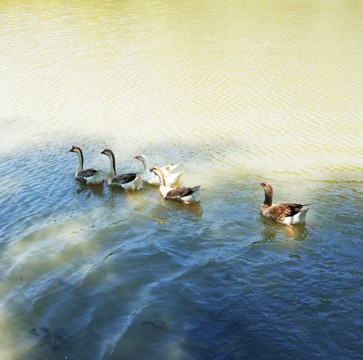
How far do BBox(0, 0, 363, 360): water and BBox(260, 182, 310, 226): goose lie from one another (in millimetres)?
215

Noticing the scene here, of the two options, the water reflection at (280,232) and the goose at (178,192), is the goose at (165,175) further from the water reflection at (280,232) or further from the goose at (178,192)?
the water reflection at (280,232)

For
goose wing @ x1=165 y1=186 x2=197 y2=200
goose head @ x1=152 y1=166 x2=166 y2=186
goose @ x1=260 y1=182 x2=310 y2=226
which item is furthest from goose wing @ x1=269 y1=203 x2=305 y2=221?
goose head @ x1=152 y1=166 x2=166 y2=186

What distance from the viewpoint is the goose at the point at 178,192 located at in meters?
12.0

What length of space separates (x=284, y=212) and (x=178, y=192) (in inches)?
116

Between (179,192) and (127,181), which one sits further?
(127,181)

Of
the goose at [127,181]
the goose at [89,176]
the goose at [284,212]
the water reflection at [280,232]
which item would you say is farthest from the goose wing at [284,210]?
the goose at [89,176]

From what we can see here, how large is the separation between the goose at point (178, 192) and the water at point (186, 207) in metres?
0.24

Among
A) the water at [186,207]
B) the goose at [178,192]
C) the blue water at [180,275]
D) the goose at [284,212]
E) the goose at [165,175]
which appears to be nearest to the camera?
the blue water at [180,275]

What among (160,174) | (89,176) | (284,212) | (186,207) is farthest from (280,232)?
(89,176)

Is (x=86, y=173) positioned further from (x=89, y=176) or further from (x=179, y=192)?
(x=179, y=192)

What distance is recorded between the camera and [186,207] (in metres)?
12.2

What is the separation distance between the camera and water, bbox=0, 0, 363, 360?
306 inches

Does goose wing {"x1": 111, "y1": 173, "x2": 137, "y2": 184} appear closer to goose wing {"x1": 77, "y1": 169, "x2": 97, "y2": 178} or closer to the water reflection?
goose wing {"x1": 77, "y1": 169, "x2": 97, "y2": 178}

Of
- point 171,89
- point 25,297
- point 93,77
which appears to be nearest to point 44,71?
point 93,77
